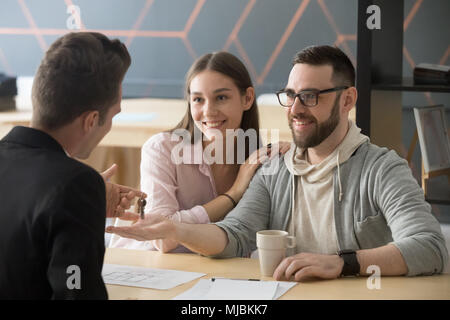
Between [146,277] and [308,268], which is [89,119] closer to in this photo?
[146,277]

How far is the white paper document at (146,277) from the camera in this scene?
1.63 meters

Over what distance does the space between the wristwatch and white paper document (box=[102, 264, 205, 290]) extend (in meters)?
0.37

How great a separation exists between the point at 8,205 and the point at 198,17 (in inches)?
166

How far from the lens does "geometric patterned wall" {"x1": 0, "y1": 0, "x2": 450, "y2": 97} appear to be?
4.57 meters

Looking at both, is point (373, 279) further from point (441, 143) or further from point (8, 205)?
point (441, 143)

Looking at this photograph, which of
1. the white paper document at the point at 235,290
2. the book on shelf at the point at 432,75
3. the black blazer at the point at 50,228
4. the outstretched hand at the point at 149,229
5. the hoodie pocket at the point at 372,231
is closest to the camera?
the black blazer at the point at 50,228

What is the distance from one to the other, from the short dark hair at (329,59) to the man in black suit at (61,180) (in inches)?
31.6

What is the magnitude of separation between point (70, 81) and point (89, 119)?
0.09m

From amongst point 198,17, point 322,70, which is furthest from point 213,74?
point 198,17

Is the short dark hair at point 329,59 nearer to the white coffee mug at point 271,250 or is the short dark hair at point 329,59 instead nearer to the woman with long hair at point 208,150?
the woman with long hair at point 208,150

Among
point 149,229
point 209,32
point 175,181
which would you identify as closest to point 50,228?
point 149,229

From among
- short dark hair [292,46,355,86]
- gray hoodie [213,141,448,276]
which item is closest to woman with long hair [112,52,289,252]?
gray hoodie [213,141,448,276]

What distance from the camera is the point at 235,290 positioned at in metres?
1.55

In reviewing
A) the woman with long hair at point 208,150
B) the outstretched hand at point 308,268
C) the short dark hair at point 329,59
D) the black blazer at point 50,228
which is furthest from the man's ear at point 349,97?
the black blazer at point 50,228
